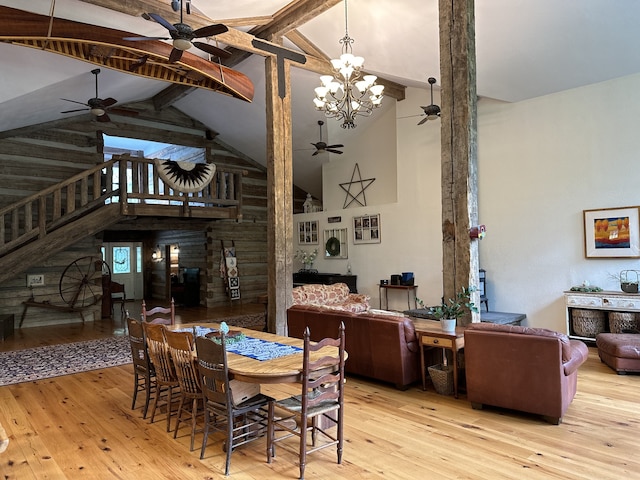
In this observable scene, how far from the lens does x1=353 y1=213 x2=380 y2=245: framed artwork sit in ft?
31.3

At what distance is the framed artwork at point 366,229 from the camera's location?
31.3ft

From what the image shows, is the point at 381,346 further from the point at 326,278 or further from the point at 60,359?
the point at 326,278

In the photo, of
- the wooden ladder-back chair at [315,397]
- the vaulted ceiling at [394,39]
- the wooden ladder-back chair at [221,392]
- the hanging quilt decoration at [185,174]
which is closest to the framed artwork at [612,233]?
the vaulted ceiling at [394,39]

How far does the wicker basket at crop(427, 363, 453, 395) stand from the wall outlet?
26.3 feet

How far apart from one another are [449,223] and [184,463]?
11.2 feet

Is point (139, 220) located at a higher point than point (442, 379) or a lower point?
higher

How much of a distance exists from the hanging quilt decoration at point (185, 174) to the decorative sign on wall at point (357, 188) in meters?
3.30

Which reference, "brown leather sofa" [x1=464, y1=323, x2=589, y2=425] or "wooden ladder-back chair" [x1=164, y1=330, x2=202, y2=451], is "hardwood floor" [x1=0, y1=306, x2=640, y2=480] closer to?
"brown leather sofa" [x1=464, y1=323, x2=589, y2=425]

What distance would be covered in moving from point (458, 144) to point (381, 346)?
2.35 m

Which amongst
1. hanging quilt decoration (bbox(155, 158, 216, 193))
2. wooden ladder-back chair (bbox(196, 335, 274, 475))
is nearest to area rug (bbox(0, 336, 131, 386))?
hanging quilt decoration (bbox(155, 158, 216, 193))

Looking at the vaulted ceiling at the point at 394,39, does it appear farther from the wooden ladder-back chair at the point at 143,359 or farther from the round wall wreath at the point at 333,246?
the round wall wreath at the point at 333,246

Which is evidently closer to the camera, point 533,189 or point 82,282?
point 533,189

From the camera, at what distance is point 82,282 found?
30.0ft

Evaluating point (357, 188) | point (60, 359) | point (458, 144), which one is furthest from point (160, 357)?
point (357, 188)
